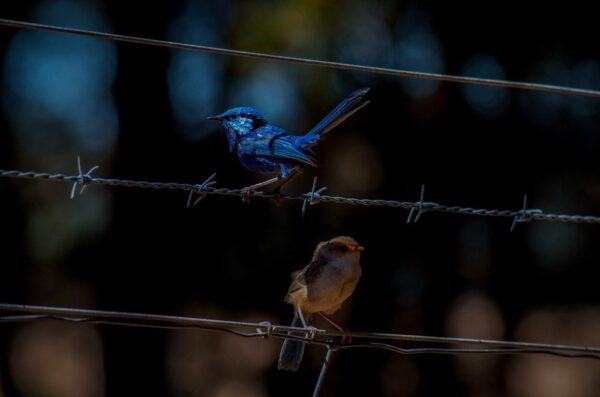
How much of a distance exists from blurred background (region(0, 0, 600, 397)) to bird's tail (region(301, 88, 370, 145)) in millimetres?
6408

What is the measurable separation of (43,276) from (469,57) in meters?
6.89

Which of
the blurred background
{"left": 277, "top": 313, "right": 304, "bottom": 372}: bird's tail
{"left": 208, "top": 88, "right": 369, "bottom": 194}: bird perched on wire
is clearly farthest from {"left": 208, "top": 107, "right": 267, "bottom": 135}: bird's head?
the blurred background

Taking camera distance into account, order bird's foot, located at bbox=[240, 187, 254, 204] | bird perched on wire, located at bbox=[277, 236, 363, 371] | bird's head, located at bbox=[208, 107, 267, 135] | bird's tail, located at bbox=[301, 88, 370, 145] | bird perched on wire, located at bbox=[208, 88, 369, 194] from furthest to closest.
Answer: bird perched on wire, located at bbox=[277, 236, 363, 371], bird's head, located at bbox=[208, 107, 267, 135], bird perched on wire, located at bbox=[208, 88, 369, 194], bird's tail, located at bbox=[301, 88, 370, 145], bird's foot, located at bbox=[240, 187, 254, 204]

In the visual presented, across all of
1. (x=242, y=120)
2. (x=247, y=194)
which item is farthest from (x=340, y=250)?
(x=247, y=194)

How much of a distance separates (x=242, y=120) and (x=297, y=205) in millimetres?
6210

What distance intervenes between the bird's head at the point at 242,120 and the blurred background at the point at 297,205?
5855 millimetres

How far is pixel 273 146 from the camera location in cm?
585

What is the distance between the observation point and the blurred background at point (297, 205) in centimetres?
1246

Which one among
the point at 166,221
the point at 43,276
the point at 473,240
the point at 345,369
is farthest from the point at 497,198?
the point at 43,276

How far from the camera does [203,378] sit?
12883mm

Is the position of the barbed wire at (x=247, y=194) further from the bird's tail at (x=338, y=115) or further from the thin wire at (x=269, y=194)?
the bird's tail at (x=338, y=115)

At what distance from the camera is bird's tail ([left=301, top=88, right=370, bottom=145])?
5527 mm

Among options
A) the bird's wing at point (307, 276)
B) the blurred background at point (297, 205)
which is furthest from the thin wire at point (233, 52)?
the blurred background at point (297, 205)

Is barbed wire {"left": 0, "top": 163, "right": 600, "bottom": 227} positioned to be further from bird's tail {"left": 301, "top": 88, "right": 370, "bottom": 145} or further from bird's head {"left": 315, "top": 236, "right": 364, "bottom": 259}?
bird's head {"left": 315, "top": 236, "right": 364, "bottom": 259}
